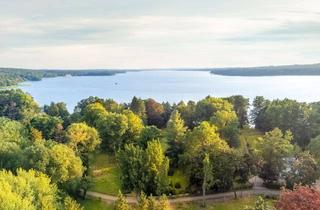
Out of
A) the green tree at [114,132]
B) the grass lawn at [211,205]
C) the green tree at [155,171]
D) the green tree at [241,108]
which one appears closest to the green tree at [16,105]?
the green tree at [114,132]

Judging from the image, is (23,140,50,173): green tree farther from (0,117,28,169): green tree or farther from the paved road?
the paved road

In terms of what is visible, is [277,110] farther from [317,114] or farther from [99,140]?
[99,140]

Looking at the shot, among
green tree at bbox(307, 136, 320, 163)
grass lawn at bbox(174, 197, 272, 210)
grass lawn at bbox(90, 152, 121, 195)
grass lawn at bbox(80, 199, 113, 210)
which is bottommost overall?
grass lawn at bbox(80, 199, 113, 210)

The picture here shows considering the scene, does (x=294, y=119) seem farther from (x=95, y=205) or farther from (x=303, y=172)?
(x=95, y=205)

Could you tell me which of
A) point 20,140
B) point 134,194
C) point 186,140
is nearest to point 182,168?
point 186,140

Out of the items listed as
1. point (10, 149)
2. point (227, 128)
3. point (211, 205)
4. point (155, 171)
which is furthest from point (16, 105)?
point (211, 205)

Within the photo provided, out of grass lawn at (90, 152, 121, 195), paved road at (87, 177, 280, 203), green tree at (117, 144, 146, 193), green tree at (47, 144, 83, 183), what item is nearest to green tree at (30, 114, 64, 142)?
grass lawn at (90, 152, 121, 195)
